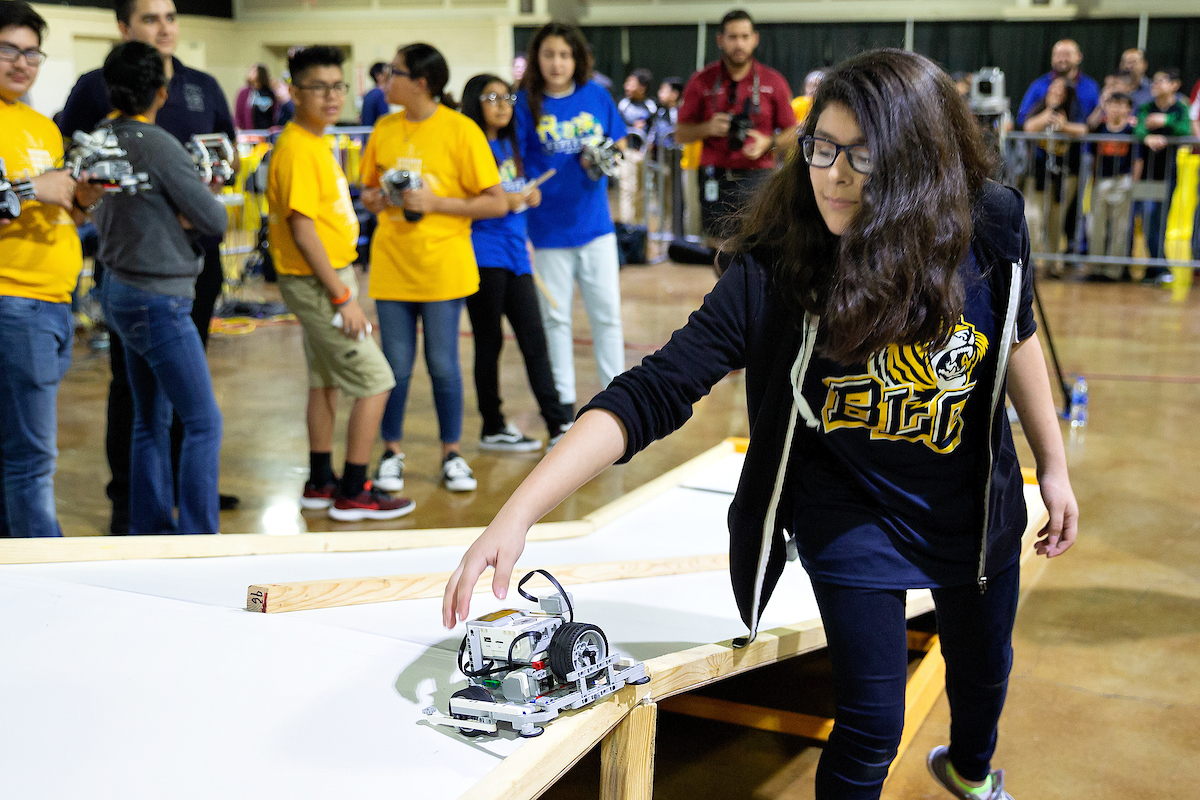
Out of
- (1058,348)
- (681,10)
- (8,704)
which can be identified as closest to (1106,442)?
(1058,348)

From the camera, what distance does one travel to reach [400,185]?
3.68m

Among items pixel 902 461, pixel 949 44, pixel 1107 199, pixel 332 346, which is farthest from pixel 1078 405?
pixel 949 44

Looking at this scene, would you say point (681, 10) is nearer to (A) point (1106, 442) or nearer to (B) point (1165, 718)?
(A) point (1106, 442)

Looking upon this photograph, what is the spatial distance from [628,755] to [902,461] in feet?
2.03

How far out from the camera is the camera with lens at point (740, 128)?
4.87 m

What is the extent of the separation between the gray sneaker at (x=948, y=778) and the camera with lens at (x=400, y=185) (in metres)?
2.47

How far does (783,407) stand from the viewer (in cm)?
162

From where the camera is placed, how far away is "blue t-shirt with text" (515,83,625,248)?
4.32m

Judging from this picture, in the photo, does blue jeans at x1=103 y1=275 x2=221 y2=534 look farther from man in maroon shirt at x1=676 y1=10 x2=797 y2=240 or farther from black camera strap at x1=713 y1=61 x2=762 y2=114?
black camera strap at x1=713 y1=61 x2=762 y2=114

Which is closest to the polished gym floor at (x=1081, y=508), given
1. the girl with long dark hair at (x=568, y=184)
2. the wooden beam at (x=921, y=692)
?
the wooden beam at (x=921, y=692)

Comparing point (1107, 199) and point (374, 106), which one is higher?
point (374, 106)

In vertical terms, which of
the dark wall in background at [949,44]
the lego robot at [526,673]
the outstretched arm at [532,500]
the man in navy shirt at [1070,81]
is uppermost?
the dark wall in background at [949,44]

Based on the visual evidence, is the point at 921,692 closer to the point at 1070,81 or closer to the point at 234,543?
the point at 234,543

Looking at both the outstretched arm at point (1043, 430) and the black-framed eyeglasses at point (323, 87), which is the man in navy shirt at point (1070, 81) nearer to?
the black-framed eyeglasses at point (323, 87)
